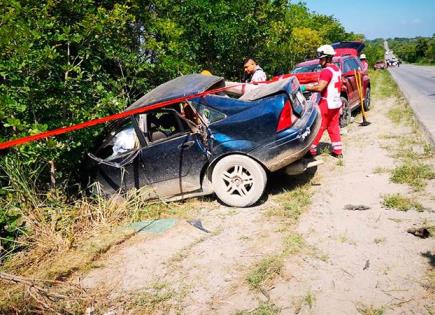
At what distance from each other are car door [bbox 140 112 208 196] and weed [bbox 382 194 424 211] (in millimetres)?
2412

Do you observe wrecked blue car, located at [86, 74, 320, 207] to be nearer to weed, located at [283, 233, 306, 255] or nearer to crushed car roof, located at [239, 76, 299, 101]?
crushed car roof, located at [239, 76, 299, 101]

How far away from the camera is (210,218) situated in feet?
17.2

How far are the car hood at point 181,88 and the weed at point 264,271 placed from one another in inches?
103

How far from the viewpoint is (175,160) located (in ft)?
17.8

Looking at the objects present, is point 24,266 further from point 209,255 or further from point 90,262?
point 209,255

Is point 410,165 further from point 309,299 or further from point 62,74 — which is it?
point 62,74

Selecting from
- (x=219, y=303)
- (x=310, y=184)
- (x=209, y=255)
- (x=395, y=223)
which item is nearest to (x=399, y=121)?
(x=310, y=184)

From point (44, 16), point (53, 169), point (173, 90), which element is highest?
point (44, 16)

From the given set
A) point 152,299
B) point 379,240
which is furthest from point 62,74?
point 379,240

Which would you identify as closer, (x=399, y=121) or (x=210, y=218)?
(x=210, y=218)

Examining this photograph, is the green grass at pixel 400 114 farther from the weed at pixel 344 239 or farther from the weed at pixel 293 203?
the weed at pixel 344 239

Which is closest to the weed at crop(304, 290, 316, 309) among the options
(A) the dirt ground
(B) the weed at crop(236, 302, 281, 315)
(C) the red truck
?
(A) the dirt ground

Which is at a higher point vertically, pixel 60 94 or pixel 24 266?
pixel 60 94

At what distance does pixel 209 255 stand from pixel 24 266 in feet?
7.41
